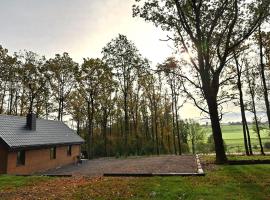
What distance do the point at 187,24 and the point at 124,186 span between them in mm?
13885

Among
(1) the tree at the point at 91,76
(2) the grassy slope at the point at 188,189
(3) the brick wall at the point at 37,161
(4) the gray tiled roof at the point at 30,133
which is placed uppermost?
(1) the tree at the point at 91,76

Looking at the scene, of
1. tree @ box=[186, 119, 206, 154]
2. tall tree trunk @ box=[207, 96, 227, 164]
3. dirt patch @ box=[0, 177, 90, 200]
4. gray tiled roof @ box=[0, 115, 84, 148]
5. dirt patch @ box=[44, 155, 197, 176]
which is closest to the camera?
dirt patch @ box=[0, 177, 90, 200]

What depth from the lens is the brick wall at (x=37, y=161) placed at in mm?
22828

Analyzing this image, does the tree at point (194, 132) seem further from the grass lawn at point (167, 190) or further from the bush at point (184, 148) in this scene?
the grass lawn at point (167, 190)

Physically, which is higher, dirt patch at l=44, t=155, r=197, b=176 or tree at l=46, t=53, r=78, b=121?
tree at l=46, t=53, r=78, b=121

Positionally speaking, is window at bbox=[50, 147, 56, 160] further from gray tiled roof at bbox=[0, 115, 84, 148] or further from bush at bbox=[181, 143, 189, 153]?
bush at bbox=[181, 143, 189, 153]

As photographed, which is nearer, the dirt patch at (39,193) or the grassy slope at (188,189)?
the grassy slope at (188,189)

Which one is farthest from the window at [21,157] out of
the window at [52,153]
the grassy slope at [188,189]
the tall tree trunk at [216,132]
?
the tall tree trunk at [216,132]

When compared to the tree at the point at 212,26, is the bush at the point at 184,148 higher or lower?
lower

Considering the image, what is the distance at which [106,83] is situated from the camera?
148 feet

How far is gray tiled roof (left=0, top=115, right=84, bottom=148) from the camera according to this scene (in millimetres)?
23812

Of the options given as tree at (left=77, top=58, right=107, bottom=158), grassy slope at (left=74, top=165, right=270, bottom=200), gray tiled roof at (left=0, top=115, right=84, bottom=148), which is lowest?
grassy slope at (left=74, top=165, right=270, bottom=200)

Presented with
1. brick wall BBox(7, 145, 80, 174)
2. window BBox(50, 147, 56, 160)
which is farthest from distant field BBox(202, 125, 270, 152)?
window BBox(50, 147, 56, 160)

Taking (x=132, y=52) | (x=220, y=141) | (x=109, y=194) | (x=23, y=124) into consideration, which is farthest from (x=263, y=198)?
(x=132, y=52)
